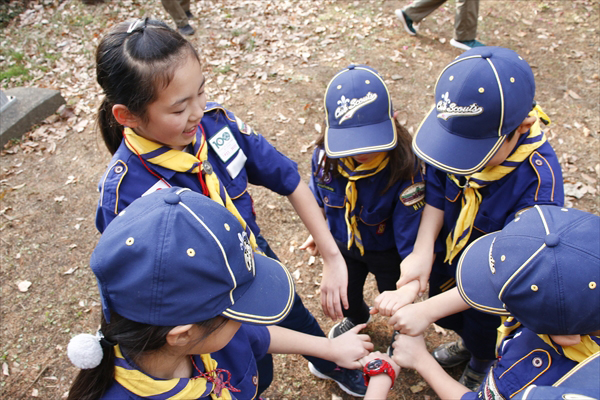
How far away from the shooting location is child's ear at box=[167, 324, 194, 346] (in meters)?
1.31

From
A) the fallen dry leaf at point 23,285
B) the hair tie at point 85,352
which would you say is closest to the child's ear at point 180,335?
the hair tie at point 85,352

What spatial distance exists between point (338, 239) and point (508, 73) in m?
1.46

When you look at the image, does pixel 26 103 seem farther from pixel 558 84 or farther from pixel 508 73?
pixel 558 84

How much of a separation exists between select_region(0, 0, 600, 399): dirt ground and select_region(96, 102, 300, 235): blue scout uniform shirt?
176 centimetres

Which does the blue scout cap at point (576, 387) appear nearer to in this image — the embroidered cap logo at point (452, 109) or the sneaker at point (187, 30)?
the embroidered cap logo at point (452, 109)

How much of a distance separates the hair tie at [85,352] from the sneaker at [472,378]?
2.48 metres

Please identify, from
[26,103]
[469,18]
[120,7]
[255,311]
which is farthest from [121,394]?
[120,7]

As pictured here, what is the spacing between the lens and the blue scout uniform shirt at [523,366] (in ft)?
4.99

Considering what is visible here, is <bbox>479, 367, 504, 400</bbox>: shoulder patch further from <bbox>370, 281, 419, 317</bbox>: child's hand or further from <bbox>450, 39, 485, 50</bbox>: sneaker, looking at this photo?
<bbox>450, 39, 485, 50</bbox>: sneaker

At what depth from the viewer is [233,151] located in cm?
217

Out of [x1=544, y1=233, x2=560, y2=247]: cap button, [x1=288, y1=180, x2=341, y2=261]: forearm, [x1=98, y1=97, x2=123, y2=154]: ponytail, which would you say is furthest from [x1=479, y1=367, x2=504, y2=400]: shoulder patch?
[x1=98, y1=97, x2=123, y2=154]: ponytail

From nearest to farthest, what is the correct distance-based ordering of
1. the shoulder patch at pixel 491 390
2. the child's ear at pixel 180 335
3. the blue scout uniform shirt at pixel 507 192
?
the child's ear at pixel 180 335 → the shoulder patch at pixel 491 390 → the blue scout uniform shirt at pixel 507 192

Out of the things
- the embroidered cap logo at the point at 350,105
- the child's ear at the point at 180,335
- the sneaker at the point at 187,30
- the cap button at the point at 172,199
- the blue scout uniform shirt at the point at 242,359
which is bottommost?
the sneaker at the point at 187,30

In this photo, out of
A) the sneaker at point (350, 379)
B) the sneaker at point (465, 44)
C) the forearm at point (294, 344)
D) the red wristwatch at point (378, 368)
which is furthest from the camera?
the sneaker at point (465, 44)
